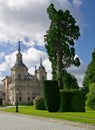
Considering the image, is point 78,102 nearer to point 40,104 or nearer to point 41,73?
point 40,104

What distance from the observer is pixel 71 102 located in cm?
4309

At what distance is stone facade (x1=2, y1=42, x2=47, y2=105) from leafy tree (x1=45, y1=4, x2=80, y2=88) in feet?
219

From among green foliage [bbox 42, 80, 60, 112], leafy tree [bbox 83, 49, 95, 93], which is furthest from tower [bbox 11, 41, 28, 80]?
green foliage [bbox 42, 80, 60, 112]

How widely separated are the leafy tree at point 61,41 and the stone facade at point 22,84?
6664 cm

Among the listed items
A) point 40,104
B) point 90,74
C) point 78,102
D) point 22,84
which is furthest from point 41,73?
point 78,102

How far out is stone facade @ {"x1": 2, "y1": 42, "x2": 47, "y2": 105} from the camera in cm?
12462

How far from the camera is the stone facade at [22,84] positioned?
409 ft

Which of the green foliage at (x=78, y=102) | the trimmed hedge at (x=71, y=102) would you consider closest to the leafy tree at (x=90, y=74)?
the green foliage at (x=78, y=102)

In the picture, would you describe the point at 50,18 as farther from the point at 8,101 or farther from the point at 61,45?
the point at 8,101

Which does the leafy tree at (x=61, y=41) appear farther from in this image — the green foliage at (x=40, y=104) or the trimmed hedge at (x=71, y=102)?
the trimmed hedge at (x=71, y=102)

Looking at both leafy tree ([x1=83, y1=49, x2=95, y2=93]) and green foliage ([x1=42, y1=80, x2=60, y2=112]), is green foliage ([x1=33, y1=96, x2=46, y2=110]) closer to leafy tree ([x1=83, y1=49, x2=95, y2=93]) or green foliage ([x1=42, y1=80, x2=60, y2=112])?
green foliage ([x1=42, y1=80, x2=60, y2=112])

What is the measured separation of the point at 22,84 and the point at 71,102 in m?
84.7

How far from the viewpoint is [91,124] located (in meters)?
22.7

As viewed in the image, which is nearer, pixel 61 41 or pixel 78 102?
pixel 78 102
